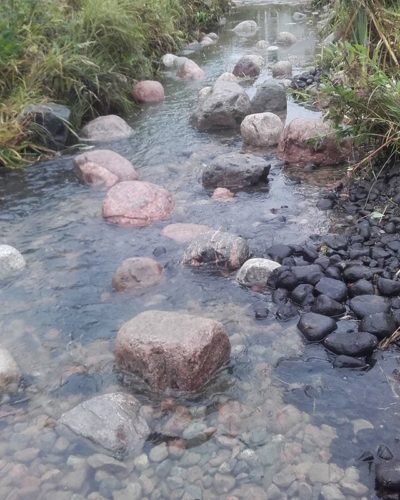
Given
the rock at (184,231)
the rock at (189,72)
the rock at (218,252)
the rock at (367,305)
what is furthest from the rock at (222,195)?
the rock at (189,72)

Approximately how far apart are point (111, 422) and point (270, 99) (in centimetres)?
543

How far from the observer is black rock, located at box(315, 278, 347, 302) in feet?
11.3

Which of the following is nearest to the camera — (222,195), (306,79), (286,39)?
(222,195)

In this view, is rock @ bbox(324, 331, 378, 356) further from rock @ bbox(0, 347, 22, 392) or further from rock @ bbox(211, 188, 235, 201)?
rock @ bbox(211, 188, 235, 201)

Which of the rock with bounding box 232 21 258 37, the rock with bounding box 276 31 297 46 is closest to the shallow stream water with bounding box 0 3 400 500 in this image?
the rock with bounding box 276 31 297 46

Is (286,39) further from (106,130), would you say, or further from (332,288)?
(332,288)

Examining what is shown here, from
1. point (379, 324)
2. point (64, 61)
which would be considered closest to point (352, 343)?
point (379, 324)

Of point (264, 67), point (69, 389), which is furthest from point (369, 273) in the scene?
point (264, 67)

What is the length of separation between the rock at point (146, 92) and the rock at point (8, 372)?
18.3 feet

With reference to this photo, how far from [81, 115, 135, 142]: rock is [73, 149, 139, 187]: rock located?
1.02 meters

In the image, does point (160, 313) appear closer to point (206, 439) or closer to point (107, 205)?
point (206, 439)

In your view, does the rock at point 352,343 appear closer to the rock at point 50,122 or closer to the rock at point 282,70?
the rock at point 50,122

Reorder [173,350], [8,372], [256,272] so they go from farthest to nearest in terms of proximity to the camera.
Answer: [256,272] → [8,372] → [173,350]

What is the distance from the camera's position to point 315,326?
3189 mm
